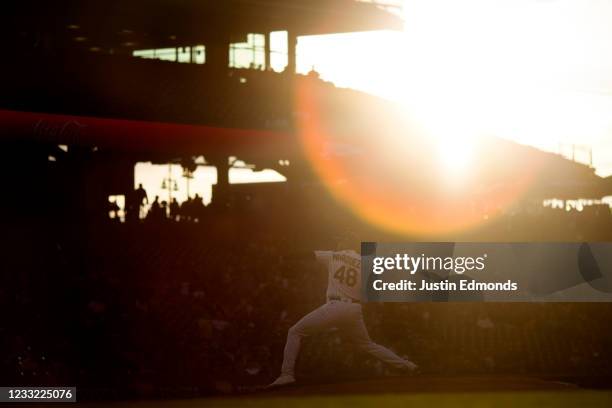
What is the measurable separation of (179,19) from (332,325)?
25.0 meters

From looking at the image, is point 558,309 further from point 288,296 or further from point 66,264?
point 66,264

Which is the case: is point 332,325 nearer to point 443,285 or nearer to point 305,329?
point 305,329

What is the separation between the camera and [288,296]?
21281mm

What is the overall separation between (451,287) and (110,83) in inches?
492

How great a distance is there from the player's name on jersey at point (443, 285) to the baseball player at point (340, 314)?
5401 mm

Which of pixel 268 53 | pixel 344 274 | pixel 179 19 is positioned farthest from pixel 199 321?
pixel 268 53

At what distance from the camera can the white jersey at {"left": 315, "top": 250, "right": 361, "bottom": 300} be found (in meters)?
14.3

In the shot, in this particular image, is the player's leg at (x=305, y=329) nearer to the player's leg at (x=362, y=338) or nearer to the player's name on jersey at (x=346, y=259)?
the player's leg at (x=362, y=338)

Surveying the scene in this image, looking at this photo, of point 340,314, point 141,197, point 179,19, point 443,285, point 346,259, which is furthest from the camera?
point 179,19

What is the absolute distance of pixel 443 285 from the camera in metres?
21.3

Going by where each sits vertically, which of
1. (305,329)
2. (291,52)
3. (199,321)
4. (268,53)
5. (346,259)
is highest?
(291,52)

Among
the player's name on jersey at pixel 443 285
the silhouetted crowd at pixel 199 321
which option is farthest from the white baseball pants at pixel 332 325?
the player's name on jersey at pixel 443 285

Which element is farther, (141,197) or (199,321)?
(141,197)

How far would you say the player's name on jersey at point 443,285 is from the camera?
20.9 metres
